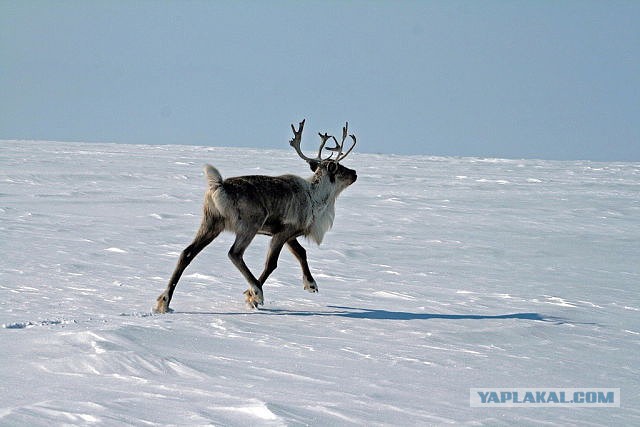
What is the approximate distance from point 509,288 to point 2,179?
1514 centimetres

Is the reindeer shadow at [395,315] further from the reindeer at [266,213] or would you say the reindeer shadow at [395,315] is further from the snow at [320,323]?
the reindeer at [266,213]

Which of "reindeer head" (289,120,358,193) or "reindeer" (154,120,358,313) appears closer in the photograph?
"reindeer" (154,120,358,313)

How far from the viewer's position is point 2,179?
20.4m

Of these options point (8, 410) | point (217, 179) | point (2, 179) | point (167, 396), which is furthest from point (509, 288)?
point (2, 179)

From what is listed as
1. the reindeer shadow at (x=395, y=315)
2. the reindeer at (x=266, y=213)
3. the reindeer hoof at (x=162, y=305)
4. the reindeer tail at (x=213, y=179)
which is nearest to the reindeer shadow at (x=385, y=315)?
the reindeer shadow at (x=395, y=315)

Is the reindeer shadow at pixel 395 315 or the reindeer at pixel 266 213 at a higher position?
the reindeer at pixel 266 213

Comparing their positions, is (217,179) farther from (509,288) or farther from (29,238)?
(29,238)

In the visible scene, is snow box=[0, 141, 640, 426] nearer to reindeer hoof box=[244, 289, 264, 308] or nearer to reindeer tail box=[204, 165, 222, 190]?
reindeer hoof box=[244, 289, 264, 308]

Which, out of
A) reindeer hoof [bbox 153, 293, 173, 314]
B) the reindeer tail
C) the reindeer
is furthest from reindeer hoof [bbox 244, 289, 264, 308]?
the reindeer tail

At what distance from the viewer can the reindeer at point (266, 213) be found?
7.05 metres

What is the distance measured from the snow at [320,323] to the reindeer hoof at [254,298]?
0.10 m

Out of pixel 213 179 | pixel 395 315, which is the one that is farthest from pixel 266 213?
pixel 395 315

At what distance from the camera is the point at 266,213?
24.3 feet

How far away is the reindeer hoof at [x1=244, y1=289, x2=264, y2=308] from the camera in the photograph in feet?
22.7
